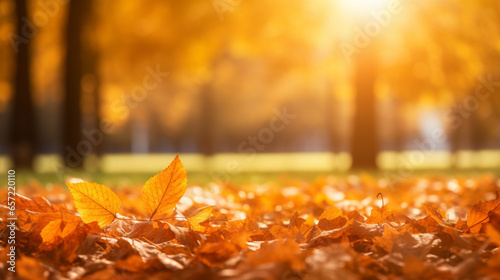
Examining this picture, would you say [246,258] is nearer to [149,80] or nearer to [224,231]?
[224,231]

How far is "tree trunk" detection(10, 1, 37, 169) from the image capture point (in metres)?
11.7

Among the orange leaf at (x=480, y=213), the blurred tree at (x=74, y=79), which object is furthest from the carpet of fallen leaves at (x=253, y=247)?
the blurred tree at (x=74, y=79)

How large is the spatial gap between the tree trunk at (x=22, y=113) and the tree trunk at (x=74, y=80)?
0.95 metres

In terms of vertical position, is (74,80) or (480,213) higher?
(74,80)

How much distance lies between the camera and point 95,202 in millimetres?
1688

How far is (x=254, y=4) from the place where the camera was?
10898 millimetres

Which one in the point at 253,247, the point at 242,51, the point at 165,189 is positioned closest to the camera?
the point at 253,247

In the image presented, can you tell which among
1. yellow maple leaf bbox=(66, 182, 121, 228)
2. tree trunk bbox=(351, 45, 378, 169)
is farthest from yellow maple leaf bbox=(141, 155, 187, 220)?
tree trunk bbox=(351, 45, 378, 169)

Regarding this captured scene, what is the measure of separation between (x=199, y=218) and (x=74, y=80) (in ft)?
34.1

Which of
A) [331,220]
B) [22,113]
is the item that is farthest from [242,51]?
[331,220]

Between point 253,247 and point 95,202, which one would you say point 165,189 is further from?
point 253,247

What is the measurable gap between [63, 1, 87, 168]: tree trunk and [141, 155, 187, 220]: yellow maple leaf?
10076mm

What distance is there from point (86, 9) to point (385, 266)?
37.5 feet

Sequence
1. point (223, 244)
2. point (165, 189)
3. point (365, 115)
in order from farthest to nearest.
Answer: point (365, 115) → point (165, 189) → point (223, 244)
